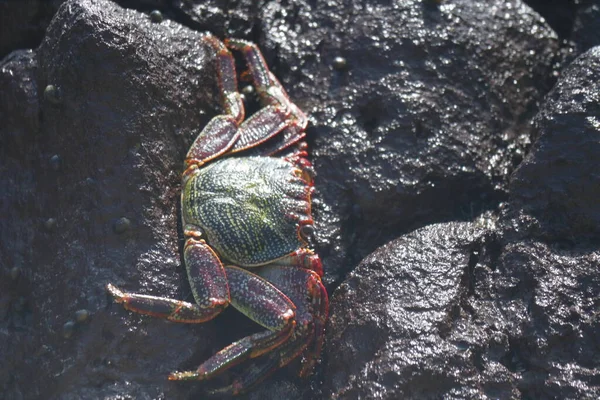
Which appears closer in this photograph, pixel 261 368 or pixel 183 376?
pixel 183 376

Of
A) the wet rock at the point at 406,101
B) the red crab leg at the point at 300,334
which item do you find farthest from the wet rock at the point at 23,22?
the red crab leg at the point at 300,334

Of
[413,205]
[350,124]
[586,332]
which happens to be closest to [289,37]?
[350,124]

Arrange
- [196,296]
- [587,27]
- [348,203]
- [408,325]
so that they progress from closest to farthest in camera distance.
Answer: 1. [408,325]
2. [196,296]
3. [348,203]
4. [587,27]

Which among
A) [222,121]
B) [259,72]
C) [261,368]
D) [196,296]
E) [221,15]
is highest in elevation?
[221,15]

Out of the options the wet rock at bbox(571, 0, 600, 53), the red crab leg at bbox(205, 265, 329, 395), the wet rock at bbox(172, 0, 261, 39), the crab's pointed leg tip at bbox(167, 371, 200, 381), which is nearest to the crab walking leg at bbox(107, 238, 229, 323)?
the crab's pointed leg tip at bbox(167, 371, 200, 381)

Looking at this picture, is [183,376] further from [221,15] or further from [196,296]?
[221,15]

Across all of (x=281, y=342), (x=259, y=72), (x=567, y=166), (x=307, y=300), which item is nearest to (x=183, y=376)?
(x=281, y=342)

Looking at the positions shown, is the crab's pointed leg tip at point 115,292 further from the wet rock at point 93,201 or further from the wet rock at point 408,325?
the wet rock at point 408,325

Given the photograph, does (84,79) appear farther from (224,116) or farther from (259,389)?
(259,389)
